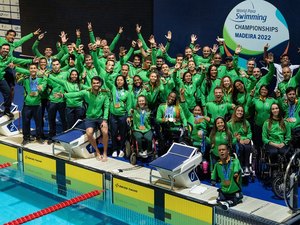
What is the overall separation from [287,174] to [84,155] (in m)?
3.33

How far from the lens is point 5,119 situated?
9109 mm

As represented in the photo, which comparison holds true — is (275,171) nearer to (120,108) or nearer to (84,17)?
(120,108)

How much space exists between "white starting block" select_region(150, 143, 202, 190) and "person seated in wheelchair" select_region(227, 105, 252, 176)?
0.61 m

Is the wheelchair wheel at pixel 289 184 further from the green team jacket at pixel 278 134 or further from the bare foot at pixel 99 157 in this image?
the bare foot at pixel 99 157

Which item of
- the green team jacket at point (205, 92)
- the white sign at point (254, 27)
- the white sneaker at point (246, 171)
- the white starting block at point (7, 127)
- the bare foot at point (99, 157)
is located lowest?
the bare foot at point (99, 157)

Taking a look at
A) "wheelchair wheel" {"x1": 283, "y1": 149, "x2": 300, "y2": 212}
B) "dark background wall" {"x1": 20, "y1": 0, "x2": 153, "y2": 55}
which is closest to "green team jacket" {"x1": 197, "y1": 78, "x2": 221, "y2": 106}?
"wheelchair wheel" {"x1": 283, "y1": 149, "x2": 300, "y2": 212}

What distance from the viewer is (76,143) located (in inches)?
298

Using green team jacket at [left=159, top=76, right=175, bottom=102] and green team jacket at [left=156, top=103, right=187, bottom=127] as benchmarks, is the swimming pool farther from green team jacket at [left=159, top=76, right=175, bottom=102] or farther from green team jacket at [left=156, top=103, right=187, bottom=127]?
green team jacket at [left=159, top=76, right=175, bottom=102]

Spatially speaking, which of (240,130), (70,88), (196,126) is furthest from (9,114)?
(240,130)

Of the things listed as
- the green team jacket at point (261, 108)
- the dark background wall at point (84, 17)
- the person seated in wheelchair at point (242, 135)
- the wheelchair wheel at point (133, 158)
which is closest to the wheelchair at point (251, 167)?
the person seated in wheelchair at point (242, 135)

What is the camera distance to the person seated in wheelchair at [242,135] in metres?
6.82

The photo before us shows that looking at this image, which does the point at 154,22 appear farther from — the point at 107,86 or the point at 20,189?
the point at 20,189

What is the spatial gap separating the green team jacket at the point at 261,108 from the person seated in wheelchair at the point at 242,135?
462 mm

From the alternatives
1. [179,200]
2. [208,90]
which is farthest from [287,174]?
[208,90]
